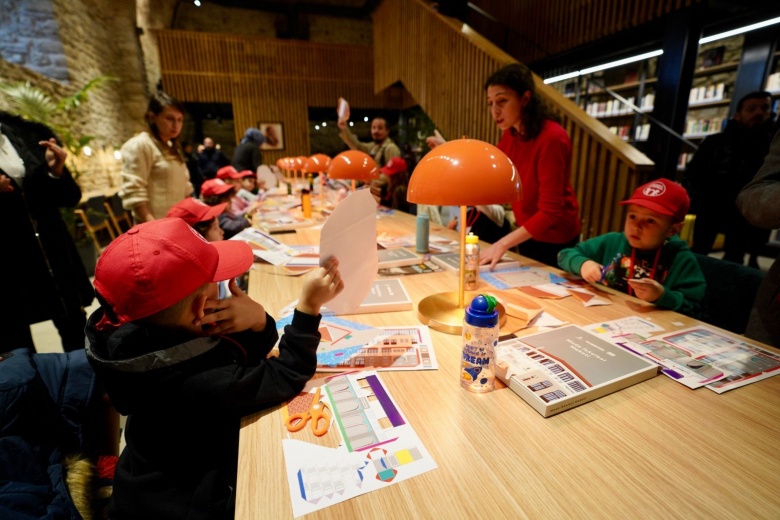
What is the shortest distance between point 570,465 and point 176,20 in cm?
1357

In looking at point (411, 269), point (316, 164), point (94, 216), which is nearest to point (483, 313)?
point (411, 269)

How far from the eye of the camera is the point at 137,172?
2.50 m

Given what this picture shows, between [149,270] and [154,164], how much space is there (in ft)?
7.57

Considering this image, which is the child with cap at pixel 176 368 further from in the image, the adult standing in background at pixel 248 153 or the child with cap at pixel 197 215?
the adult standing in background at pixel 248 153

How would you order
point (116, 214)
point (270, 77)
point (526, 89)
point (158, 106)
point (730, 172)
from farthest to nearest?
point (270, 77) → point (116, 214) → point (730, 172) → point (158, 106) → point (526, 89)

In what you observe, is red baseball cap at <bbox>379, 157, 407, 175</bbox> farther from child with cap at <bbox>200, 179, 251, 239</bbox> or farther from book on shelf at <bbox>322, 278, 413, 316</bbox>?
book on shelf at <bbox>322, 278, 413, 316</bbox>

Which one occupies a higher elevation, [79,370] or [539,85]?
[539,85]

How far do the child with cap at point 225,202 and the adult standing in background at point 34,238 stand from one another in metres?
0.94

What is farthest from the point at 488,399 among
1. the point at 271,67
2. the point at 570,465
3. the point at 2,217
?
the point at 271,67

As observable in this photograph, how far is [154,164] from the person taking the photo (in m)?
2.60

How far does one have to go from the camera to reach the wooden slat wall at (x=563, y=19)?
4227 mm

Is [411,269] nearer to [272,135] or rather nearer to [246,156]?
[246,156]

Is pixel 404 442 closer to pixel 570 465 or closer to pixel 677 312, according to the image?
pixel 570 465

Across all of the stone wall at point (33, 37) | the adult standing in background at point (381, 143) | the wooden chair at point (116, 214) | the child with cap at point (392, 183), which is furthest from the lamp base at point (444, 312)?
the stone wall at point (33, 37)
